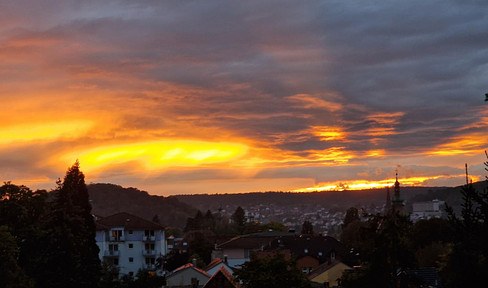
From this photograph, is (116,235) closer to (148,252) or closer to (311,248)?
(148,252)

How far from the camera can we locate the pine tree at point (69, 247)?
5694 centimetres

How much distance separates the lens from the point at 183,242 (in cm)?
16012

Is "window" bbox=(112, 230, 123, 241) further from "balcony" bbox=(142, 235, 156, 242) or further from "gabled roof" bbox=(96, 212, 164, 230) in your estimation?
"balcony" bbox=(142, 235, 156, 242)

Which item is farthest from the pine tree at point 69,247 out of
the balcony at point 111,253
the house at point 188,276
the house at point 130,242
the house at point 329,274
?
the house at point 130,242

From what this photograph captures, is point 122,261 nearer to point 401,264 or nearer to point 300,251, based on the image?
point 300,251

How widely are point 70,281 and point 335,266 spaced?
43117 millimetres

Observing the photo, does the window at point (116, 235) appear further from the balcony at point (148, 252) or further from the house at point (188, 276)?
the house at point (188, 276)

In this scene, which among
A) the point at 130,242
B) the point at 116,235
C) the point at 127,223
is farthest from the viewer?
the point at 127,223

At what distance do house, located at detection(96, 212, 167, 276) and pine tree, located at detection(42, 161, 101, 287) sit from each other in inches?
2356

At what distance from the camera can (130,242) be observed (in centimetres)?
12600

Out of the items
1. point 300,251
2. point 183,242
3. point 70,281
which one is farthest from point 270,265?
point 183,242

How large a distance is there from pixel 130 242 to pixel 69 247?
68931mm

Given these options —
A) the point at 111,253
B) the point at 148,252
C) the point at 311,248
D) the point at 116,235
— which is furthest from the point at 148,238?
the point at 311,248

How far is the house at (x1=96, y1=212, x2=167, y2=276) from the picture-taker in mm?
123562
